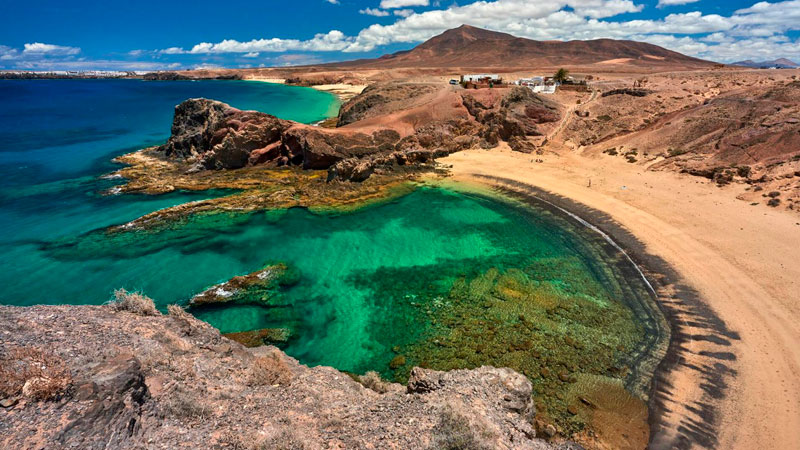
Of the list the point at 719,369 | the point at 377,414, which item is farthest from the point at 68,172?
the point at 719,369

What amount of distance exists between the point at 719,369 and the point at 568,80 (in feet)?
175

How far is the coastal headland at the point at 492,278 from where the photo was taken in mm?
7742

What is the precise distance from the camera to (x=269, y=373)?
31.2 ft

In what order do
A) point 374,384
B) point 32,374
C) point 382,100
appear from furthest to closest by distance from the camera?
1. point 382,100
2. point 374,384
3. point 32,374

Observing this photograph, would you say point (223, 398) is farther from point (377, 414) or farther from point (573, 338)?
point (573, 338)

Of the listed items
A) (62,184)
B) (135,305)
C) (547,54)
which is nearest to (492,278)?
(135,305)

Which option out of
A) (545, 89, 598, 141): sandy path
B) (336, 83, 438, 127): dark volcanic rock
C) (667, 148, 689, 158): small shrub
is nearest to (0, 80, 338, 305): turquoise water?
(336, 83, 438, 127): dark volcanic rock

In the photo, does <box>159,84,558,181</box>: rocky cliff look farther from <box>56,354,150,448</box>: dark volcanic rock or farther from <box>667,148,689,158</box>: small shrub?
<box>56,354,150,448</box>: dark volcanic rock

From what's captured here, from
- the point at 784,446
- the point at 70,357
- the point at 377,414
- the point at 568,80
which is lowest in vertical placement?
the point at 784,446

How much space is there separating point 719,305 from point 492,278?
9.52 metres

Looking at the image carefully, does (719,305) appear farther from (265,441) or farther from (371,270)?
(265,441)

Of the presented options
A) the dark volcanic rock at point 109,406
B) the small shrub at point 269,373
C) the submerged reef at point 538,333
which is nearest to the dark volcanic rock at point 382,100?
the submerged reef at point 538,333

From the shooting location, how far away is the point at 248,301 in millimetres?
16469

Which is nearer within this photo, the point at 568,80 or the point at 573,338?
the point at 573,338
